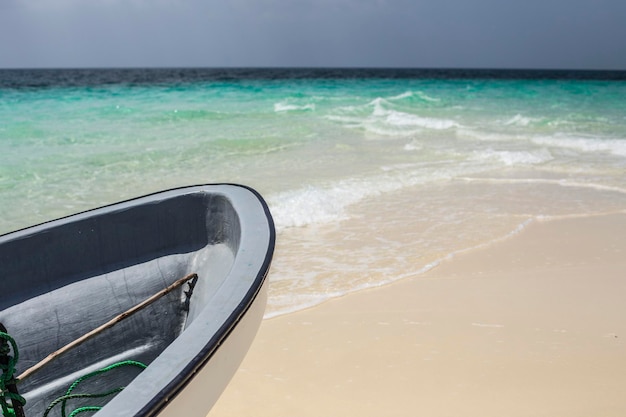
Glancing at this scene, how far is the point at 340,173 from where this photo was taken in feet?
33.5

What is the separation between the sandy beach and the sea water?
46 centimetres

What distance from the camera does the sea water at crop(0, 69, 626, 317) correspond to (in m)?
6.02

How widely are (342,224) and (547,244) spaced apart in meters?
2.13

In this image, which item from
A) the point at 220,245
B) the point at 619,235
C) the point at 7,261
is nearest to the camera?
the point at 7,261

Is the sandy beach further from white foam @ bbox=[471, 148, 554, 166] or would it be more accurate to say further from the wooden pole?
white foam @ bbox=[471, 148, 554, 166]

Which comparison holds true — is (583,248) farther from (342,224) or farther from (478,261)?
(342,224)

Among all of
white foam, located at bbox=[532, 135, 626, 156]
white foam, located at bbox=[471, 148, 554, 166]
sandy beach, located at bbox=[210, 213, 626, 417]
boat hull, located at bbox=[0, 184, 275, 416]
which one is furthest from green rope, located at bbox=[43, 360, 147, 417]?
white foam, located at bbox=[532, 135, 626, 156]

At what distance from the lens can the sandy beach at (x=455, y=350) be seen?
3285 millimetres

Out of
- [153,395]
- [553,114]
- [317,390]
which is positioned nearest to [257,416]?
[317,390]

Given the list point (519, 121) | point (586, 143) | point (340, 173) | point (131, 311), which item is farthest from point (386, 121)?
point (131, 311)

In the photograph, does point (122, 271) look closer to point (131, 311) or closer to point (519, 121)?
point (131, 311)

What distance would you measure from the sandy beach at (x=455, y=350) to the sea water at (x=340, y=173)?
459mm

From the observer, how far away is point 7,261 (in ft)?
9.29

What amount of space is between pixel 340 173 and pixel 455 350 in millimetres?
6563
